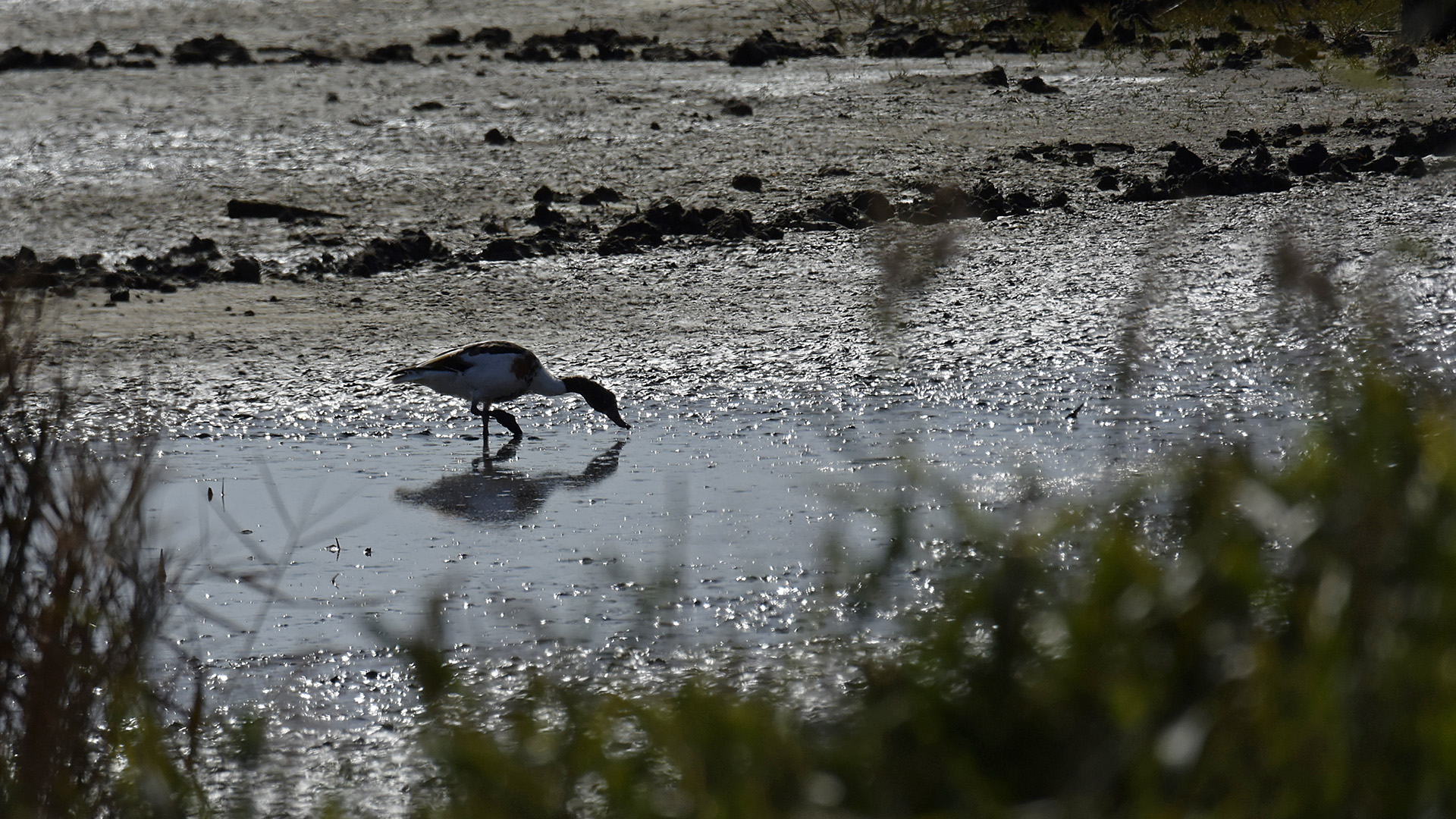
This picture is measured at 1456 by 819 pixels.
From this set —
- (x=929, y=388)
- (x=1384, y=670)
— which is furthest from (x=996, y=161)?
(x=1384, y=670)

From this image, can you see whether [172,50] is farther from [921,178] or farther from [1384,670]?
[1384,670]

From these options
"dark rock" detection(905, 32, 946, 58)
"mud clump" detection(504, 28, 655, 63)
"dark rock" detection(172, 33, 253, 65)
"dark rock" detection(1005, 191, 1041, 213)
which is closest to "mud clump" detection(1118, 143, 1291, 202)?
"dark rock" detection(1005, 191, 1041, 213)

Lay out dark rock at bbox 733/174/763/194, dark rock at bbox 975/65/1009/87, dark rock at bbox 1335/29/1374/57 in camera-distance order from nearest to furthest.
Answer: dark rock at bbox 733/174/763/194 → dark rock at bbox 1335/29/1374/57 → dark rock at bbox 975/65/1009/87

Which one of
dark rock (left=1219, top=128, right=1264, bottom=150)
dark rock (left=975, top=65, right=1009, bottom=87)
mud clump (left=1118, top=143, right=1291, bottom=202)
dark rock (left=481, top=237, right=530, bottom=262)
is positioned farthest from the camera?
dark rock (left=975, top=65, right=1009, bottom=87)

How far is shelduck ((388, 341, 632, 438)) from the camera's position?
6.99 m

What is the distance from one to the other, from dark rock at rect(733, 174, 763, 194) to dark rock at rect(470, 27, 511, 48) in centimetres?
844

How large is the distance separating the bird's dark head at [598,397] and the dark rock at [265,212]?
416 cm

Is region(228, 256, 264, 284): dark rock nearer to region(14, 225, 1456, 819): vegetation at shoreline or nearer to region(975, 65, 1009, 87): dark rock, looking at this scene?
region(14, 225, 1456, 819): vegetation at shoreline

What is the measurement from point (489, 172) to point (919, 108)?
12.0 ft

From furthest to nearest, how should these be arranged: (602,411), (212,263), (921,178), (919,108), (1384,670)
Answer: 1. (919,108)
2. (921,178)
3. (212,263)
4. (602,411)
5. (1384,670)

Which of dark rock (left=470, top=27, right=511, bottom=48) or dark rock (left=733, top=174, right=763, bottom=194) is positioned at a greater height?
dark rock (left=470, top=27, right=511, bottom=48)

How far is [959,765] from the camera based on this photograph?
7.18 ft

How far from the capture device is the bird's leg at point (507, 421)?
7105 millimetres

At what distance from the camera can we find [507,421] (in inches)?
280
